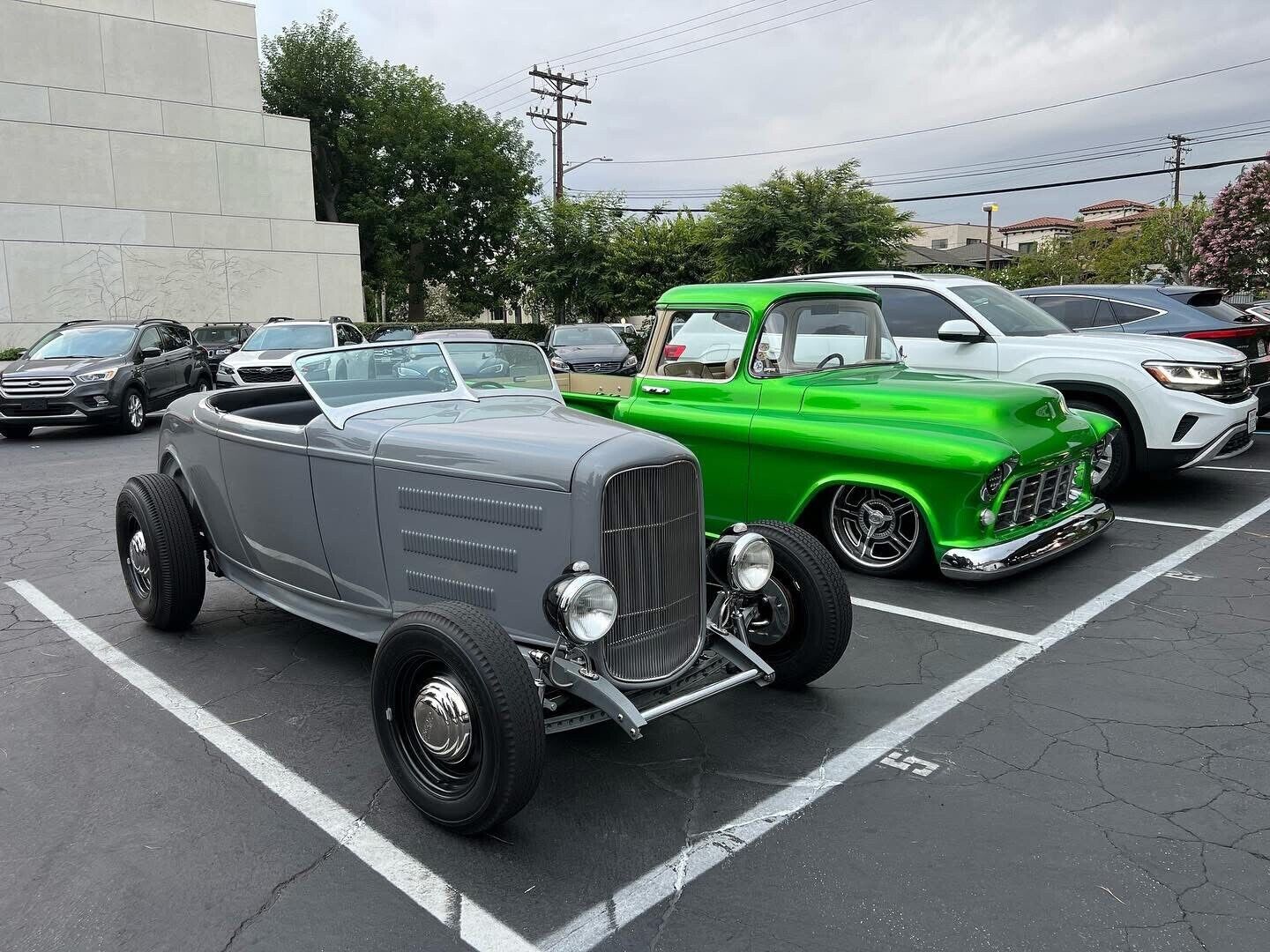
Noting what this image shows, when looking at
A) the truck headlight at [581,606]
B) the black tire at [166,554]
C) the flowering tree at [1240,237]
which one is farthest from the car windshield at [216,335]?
the flowering tree at [1240,237]

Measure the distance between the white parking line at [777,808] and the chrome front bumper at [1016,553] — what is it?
417mm

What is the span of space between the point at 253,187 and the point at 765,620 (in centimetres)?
2830

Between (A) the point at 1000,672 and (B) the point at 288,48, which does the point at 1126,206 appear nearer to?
(B) the point at 288,48

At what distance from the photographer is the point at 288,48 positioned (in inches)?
1732

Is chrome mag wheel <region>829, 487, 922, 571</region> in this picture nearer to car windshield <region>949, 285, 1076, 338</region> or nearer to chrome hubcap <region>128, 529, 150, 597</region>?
car windshield <region>949, 285, 1076, 338</region>

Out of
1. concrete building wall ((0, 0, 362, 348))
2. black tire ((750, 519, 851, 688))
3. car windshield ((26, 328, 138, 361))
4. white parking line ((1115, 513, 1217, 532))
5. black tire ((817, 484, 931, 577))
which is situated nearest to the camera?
black tire ((750, 519, 851, 688))

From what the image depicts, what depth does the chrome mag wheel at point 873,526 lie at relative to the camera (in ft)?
19.7

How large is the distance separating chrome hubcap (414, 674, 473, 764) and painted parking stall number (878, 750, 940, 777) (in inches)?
67.4

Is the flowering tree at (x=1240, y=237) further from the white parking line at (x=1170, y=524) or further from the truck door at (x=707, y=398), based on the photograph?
the truck door at (x=707, y=398)

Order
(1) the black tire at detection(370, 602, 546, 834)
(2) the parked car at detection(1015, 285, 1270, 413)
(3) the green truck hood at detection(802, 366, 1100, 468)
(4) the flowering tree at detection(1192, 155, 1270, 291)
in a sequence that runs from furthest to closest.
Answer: (4) the flowering tree at detection(1192, 155, 1270, 291), (2) the parked car at detection(1015, 285, 1270, 413), (3) the green truck hood at detection(802, 366, 1100, 468), (1) the black tire at detection(370, 602, 546, 834)

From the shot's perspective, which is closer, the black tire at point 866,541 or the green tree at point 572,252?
the black tire at point 866,541

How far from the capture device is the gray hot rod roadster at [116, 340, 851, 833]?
3.16m

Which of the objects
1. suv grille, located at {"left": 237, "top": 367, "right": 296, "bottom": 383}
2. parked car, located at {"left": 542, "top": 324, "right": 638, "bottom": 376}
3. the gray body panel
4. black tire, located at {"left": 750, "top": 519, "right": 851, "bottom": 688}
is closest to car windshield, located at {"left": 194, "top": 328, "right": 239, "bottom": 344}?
suv grille, located at {"left": 237, "top": 367, "right": 296, "bottom": 383}

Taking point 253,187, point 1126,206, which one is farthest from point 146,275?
point 1126,206
